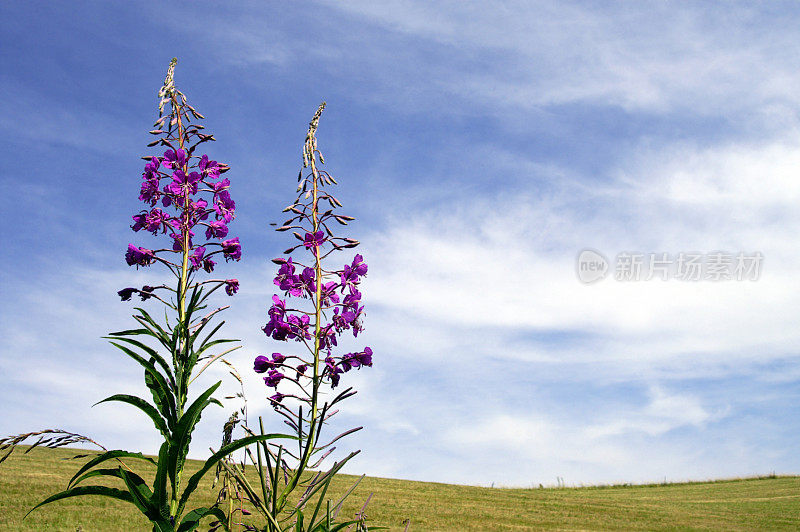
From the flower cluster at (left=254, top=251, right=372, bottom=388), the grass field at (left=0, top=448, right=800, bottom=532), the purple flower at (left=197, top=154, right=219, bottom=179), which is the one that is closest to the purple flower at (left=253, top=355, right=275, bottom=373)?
the flower cluster at (left=254, top=251, right=372, bottom=388)

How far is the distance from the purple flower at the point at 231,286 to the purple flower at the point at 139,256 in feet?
1.32

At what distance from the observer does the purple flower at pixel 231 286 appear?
3062 millimetres

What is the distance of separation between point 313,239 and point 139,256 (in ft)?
3.14

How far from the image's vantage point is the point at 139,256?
3.02 m

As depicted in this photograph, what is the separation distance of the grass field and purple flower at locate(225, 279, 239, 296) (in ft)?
27.8

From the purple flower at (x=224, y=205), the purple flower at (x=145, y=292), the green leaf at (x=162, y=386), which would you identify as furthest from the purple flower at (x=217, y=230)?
the green leaf at (x=162, y=386)

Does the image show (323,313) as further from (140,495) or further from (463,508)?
(463,508)

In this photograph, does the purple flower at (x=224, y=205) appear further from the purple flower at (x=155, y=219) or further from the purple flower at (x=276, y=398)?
the purple flower at (x=276, y=398)

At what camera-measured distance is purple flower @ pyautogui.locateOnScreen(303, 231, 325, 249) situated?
A: 2818 mm

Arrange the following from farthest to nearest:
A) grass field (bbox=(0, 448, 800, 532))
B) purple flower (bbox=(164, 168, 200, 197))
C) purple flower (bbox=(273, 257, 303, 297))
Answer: grass field (bbox=(0, 448, 800, 532)) < purple flower (bbox=(164, 168, 200, 197)) < purple flower (bbox=(273, 257, 303, 297))

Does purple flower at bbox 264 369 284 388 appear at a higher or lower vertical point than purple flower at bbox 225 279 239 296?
lower

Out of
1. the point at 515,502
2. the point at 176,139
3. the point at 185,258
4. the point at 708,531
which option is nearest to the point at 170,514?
the point at 185,258

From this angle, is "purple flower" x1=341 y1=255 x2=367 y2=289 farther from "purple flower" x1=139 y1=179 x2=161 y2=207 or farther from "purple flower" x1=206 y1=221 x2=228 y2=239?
"purple flower" x1=139 y1=179 x2=161 y2=207

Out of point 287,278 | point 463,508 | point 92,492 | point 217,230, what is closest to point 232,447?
point 92,492
